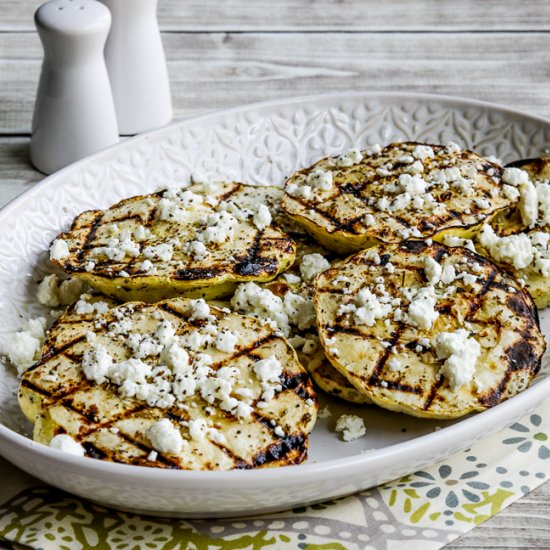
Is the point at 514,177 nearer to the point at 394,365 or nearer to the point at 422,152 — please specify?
the point at 422,152

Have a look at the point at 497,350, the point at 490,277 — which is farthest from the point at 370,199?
the point at 497,350

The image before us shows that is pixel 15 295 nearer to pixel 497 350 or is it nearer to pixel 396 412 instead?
pixel 396 412

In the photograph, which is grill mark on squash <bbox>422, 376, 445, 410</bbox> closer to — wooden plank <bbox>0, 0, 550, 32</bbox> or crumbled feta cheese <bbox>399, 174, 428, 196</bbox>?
crumbled feta cheese <bbox>399, 174, 428, 196</bbox>

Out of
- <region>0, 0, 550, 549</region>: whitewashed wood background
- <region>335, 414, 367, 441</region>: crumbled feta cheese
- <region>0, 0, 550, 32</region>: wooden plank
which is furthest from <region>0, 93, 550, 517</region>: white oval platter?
<region>0, 0, 550, 32</region>: wooden plank

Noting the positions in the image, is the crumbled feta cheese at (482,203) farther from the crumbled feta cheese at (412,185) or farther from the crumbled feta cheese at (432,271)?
the crumbled feta cheese at (432,271)

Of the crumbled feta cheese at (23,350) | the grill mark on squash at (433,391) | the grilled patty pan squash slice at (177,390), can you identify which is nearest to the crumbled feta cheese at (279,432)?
the grilled patty pan squash slice at (177,390)

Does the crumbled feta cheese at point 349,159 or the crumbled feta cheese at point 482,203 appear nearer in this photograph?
the crumbled feta cheese at point 482,203

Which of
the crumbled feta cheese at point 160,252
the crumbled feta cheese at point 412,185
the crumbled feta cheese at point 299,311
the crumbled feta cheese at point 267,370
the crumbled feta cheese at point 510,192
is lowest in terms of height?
the crumbled feta cheese at point 299,311
